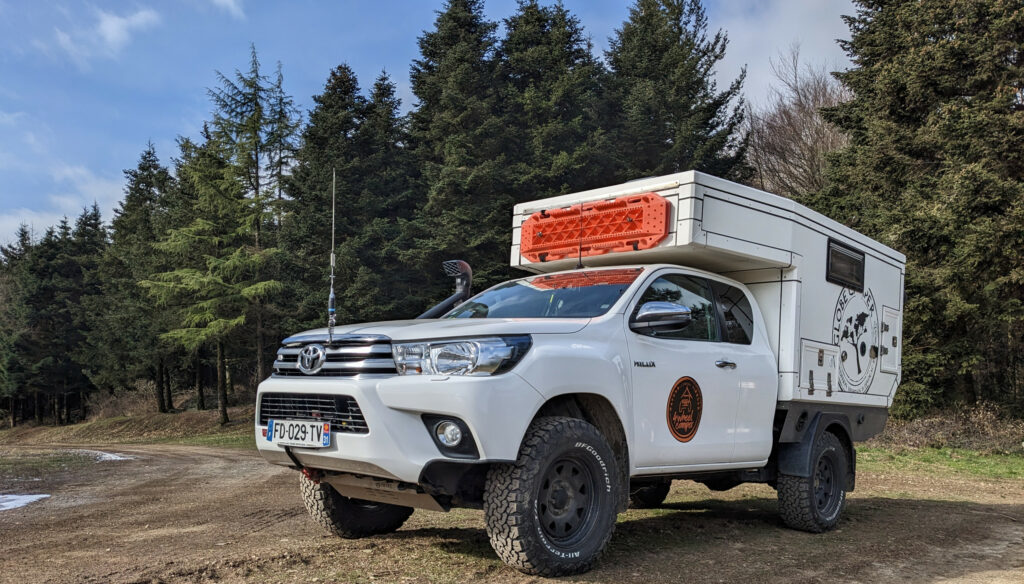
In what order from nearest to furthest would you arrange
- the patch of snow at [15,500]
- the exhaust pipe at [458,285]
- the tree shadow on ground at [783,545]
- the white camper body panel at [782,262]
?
the tree shadow on ground at [783,545] → the white camper body panel at [782,262] → the exhaust pipe at [458,285] → the patch of snow at [15,500]

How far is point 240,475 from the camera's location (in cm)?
1201

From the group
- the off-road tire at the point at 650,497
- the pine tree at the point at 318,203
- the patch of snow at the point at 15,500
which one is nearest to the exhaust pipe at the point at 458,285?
the off-road tire at the point at 650,497

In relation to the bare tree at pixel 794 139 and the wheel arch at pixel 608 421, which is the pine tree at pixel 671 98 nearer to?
the bare tree at pixel 794 139

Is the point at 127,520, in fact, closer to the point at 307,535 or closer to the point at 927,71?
the point at 307,535

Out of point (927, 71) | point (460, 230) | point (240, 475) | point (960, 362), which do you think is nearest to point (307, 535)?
point (240, 475)

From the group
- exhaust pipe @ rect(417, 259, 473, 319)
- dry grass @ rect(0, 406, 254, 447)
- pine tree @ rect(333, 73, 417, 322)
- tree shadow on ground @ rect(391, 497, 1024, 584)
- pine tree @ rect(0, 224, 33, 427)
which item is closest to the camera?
tree shadow on ground @ rect(391, 497, 1024, 584)

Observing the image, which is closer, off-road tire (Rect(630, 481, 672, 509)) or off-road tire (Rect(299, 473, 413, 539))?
off-road tire (Rect(299, 473, 413, 539))

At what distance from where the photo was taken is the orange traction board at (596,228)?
241 inches

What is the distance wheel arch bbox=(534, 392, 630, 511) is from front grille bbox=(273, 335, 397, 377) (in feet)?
3.96

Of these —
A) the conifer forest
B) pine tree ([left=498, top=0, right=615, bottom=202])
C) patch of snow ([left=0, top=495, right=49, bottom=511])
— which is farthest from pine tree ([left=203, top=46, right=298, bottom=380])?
patch of snow ([left=0, top=495, right=49, bottom=511])

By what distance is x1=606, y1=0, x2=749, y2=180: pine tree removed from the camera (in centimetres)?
3048

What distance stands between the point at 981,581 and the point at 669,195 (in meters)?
3.43

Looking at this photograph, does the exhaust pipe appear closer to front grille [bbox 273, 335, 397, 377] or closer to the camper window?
front grille [bbox 273, 335, 397, 377]

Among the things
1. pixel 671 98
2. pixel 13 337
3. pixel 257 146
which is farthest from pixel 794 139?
pixel 13 337
